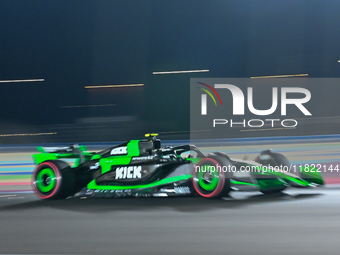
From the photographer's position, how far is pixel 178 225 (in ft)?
10.1

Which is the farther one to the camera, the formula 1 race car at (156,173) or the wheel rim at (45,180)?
the wheel rim at (45,180)

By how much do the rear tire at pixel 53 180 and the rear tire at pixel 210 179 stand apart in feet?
5.11

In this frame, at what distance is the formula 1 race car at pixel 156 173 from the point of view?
3.88 metres

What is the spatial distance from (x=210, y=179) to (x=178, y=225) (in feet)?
3.09

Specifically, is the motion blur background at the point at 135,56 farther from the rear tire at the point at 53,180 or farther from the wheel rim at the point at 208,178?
the wheel rim at the point at 208,178

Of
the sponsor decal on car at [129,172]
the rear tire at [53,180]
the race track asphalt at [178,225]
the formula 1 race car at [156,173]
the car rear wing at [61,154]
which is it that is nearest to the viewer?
the race track asphalt at [178,225]

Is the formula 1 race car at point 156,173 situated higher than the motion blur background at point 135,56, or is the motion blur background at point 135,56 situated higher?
the motion blur background at point 135,56

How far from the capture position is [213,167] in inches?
150
